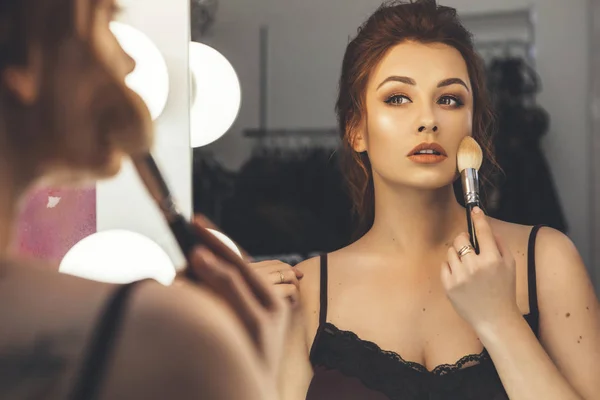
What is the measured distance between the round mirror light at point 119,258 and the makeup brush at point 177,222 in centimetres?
3

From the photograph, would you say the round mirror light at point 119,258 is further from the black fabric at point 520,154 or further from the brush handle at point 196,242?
the black fabric at point 520,154

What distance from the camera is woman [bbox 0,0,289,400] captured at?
34 cm

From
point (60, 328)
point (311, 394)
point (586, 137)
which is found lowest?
point (311, 394)

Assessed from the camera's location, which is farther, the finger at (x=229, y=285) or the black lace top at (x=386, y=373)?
the black lace top at (x=386, y=373)

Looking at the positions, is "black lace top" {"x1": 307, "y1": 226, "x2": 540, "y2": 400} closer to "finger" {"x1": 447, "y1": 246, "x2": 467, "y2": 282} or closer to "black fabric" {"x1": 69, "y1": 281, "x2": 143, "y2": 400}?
"finger" {"x1": 447, "y1": 246, "x2": 467, "y2": 282}

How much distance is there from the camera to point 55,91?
1.18ft

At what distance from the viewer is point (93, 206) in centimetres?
49

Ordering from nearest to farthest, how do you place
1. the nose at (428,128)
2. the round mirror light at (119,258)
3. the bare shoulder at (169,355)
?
the bare shoulder at (169,355), the round mirror light at (119,258), the nose at (428,128)

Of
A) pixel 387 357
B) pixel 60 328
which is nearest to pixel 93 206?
pixel 60 328

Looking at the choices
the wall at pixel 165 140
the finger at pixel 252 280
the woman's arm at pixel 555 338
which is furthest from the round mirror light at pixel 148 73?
the woman's arm at pixel 555 338

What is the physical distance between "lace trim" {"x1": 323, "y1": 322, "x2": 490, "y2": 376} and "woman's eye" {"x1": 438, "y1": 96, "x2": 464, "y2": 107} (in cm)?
21

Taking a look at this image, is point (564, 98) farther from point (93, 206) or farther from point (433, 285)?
point (93, 206)

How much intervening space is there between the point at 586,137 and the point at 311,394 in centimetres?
35

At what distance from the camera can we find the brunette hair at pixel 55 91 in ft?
1.15
